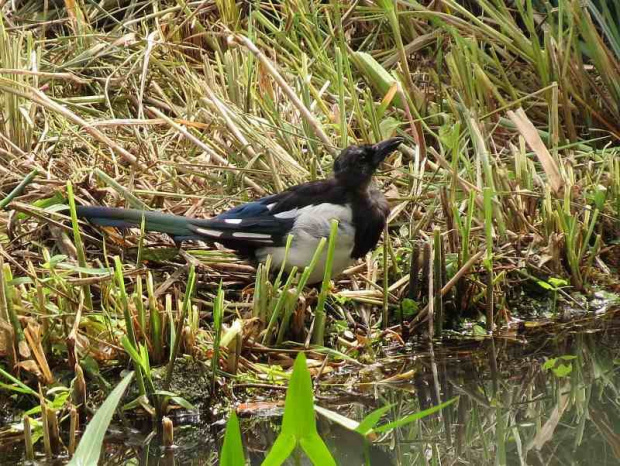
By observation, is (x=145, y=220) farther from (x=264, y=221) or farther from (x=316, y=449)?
(x=316, y=449)

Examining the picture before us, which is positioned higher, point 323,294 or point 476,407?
point 323,294

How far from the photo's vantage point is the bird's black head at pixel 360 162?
384 centimetres

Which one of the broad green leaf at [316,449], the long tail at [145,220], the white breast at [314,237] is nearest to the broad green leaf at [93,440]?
the broad green leaf at [316,449]

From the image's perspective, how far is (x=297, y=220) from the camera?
3.75 m

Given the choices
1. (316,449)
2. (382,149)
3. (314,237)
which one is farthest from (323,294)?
(316,449)

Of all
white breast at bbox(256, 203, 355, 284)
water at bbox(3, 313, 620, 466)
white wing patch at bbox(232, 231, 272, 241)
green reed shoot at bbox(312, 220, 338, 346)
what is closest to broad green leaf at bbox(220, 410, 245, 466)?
water at bbox(3, 313, 620, 466)

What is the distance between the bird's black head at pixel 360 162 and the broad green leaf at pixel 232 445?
2053 millimetres

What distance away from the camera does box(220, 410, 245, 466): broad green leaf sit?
71.0 inches

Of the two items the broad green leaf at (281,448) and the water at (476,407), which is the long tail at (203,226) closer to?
the water at (476,407)

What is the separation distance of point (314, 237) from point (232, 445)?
1.92 meters

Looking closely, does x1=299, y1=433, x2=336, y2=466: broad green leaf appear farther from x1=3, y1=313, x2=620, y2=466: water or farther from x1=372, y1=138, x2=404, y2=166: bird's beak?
x1=372, y1=138, x2=404, y2=166: bird's beak

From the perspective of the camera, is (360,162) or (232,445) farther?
(360,162)

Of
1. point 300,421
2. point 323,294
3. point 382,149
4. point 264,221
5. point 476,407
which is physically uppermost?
point 300,421

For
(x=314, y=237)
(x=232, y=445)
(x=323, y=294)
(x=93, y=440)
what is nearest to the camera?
(x=232, y=445)
